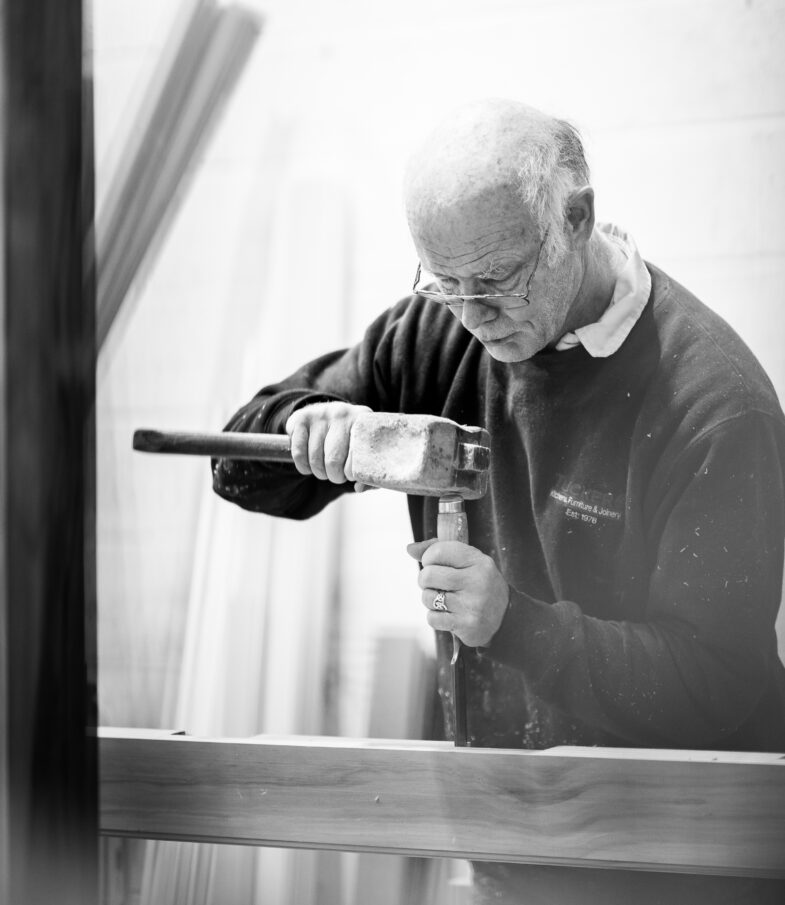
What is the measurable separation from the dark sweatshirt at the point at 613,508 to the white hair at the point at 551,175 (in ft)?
0.64

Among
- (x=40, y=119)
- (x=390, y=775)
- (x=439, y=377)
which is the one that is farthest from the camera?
(x=439, y=377)


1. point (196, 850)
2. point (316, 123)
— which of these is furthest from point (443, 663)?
point (316, 123)

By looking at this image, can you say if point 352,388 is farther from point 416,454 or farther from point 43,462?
point 43,462

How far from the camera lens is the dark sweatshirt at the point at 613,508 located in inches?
51.7

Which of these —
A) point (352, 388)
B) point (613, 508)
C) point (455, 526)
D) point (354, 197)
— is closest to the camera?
point (455, 526)

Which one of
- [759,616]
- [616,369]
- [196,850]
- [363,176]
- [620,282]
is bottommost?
[196,850]

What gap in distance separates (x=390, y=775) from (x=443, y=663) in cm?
51

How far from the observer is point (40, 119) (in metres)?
1.09

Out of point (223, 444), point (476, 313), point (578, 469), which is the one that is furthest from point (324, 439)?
point (578, 469)

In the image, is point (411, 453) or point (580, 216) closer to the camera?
point (411, 453)

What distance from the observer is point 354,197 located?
2027 millimetres

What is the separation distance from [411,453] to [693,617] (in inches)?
17.1

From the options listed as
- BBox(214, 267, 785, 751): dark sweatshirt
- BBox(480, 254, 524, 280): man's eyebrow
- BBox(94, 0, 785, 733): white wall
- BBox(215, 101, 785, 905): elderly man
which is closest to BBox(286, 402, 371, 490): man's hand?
BBox(215, 101, 785, 905): elderly man

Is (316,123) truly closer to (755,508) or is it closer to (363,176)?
(363,176)
